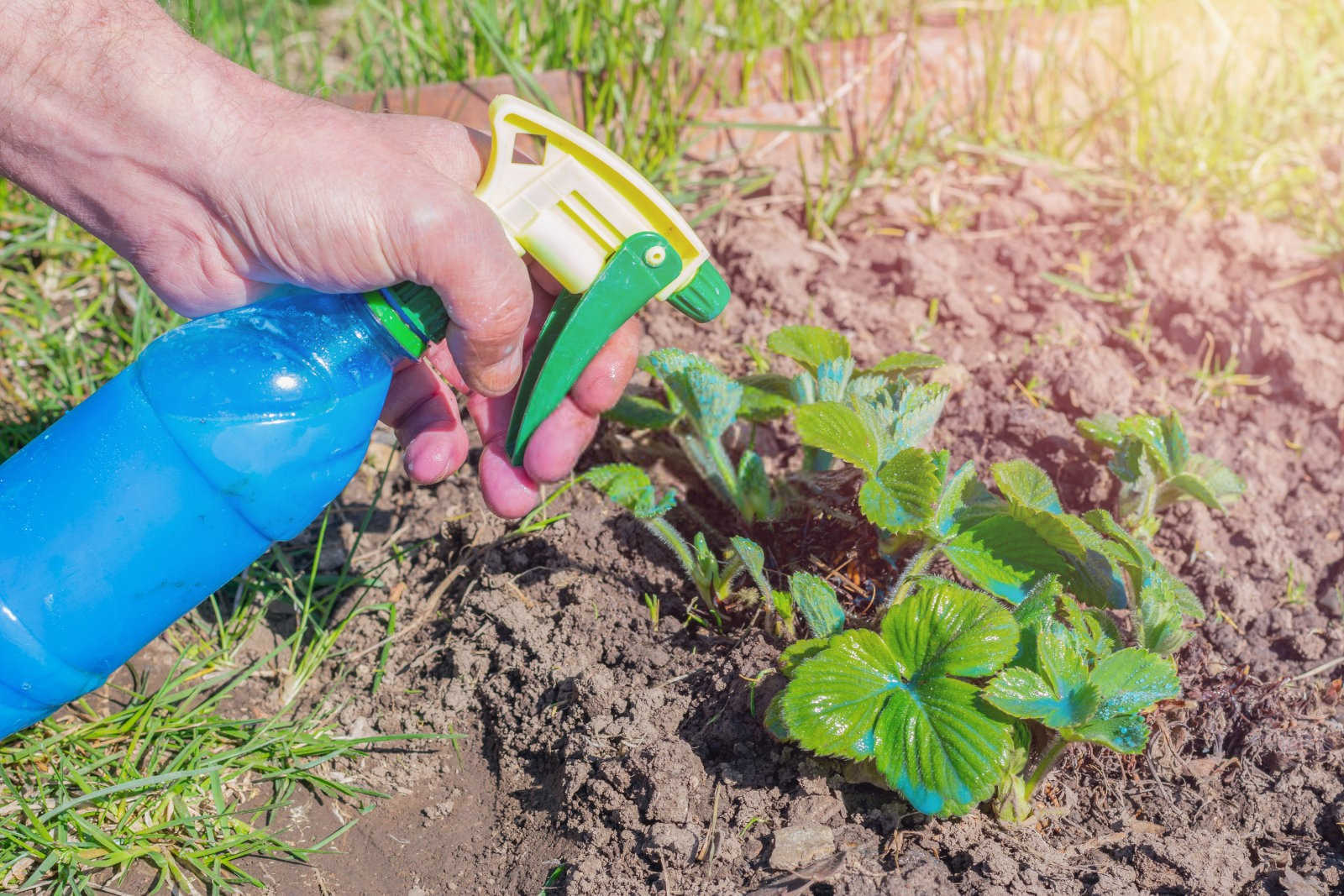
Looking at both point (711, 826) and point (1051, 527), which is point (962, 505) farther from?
point (711, 826)

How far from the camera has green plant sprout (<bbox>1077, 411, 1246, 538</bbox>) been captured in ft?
6.16

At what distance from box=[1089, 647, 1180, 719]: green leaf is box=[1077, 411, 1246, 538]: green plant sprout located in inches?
17.4

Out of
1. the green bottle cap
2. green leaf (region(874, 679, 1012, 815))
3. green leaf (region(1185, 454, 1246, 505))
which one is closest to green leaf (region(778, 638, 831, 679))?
green leaf (region(874, 679, 1012, 815))

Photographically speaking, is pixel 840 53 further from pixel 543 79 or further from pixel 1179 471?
pixel 1179 471

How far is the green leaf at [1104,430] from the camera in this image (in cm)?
196

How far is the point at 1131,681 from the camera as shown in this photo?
1.53 m

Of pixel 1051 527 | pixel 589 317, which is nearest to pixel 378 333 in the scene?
pixel 589 317

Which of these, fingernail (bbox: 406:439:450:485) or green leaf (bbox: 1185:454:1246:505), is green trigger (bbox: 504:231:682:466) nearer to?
fingernail (bbox: 406:439:450:485)

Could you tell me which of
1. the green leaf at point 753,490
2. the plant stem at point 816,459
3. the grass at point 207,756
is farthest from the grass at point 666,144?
the plant stem at point 816,459

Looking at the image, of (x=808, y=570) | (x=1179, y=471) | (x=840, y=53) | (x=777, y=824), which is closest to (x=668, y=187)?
(x=840, y=53)

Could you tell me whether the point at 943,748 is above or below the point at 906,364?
below

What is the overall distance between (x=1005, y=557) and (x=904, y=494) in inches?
7.2

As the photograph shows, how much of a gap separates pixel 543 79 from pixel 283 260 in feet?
4.97

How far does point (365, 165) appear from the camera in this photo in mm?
1518
